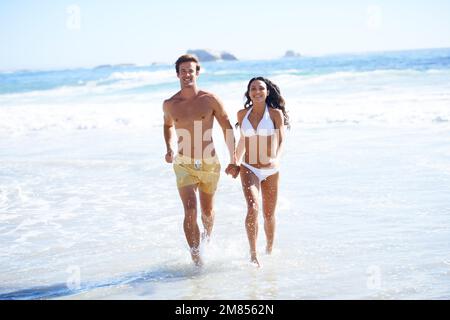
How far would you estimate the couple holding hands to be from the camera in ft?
17.1

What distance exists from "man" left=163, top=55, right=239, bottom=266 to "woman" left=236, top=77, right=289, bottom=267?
0.56 feet

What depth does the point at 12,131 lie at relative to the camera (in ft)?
50.9

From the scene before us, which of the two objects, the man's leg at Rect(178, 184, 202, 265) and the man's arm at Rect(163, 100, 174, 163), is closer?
the man's leg at Rect(178, 184, 202, 265)

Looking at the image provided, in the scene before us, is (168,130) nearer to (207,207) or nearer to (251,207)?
(207,207)

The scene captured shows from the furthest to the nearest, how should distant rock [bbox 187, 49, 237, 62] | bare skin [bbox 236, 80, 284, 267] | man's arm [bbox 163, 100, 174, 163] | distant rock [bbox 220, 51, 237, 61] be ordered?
distant rock [bbox 220, 51, 237, 61] → distant rock [bbox 187, 49, 237, 62] → man's arm [bbox 163, 100, 174, 163] → bare skin [bbox 236, 80, 284, 267]

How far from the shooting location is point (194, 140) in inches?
206

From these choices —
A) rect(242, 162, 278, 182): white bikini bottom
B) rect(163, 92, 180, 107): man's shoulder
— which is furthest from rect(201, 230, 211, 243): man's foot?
rect(163, 92, 180, 107): man's shoulder

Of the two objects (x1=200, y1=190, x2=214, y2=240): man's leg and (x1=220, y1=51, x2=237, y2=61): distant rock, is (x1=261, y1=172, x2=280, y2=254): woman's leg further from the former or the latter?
(x1=220, y1=51, x2=237, y2=61): distant rock

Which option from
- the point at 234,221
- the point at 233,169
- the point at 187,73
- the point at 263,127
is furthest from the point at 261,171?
the point at 234,221

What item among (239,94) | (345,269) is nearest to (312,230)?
(345,269)

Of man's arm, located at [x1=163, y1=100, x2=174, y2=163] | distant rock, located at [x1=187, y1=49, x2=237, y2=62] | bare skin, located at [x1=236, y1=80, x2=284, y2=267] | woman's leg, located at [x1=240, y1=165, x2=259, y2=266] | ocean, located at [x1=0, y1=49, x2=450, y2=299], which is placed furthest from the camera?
distant rock, located at [x1=187, y1=49, x2=237, y2=62]

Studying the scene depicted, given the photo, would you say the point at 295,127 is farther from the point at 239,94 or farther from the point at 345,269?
the point at 239,94

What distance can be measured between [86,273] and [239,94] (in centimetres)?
2115

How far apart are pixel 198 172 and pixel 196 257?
2.47 ft
